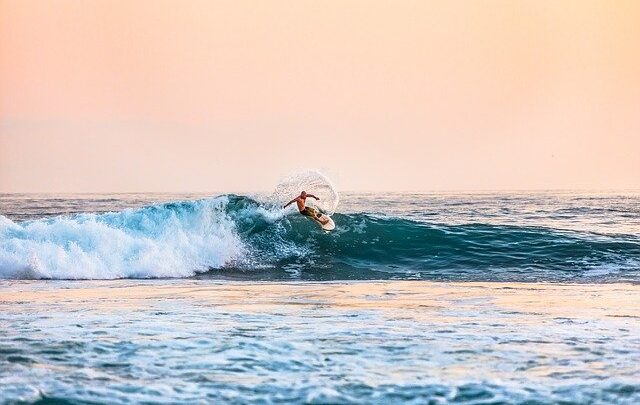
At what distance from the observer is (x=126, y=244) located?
72.8 ft

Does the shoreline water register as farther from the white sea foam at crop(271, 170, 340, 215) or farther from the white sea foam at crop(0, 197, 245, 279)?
the white sea foam at crop(271, 170, 340, 215)

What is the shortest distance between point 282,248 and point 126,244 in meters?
4.81

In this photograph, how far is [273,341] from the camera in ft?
33.4

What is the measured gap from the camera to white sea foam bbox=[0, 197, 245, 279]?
65.8 feet

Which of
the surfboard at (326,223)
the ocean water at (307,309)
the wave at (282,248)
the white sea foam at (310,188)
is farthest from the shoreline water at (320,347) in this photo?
the white sea foam at (310,188)

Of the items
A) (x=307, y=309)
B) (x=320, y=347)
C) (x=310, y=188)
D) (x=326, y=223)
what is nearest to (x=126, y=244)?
(x=326, y=223)

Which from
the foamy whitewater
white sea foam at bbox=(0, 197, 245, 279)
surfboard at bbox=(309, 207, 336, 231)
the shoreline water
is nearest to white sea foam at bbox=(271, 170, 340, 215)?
the foamy whitewater

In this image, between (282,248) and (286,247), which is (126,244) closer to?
(282,248)

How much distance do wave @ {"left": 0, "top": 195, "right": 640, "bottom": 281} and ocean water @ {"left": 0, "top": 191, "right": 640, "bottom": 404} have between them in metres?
0.06

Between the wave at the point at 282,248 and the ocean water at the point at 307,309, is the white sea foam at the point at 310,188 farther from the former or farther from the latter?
the wave at the point at 282,248

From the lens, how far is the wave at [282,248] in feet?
67.4

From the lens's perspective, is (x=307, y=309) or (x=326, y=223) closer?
(x=307, y=309)

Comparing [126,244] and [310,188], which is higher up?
[310,188]

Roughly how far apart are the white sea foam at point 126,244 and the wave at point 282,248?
0.03m
